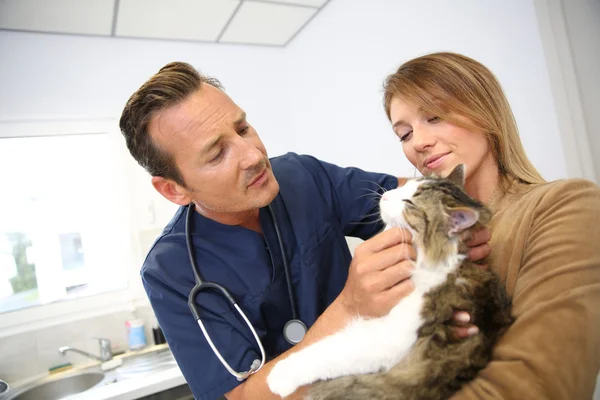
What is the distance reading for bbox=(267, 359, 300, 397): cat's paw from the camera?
2.74ft

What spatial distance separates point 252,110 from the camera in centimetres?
321

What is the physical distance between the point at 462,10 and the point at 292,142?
2012 millimetres

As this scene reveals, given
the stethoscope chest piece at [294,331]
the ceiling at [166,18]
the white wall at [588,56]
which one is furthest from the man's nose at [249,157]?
the ceiling at [166,18]

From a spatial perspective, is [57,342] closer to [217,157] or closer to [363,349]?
[217,157]

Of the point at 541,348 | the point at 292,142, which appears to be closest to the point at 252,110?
the point at 292,142

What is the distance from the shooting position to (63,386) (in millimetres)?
2264

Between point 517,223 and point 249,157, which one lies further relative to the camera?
point 249,157

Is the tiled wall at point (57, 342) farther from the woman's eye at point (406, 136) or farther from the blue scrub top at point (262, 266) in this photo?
the woman's eye at point (406, 136)

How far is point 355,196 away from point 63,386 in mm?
2318

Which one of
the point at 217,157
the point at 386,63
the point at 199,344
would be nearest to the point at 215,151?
the point at 217,157

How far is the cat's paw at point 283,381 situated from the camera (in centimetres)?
83

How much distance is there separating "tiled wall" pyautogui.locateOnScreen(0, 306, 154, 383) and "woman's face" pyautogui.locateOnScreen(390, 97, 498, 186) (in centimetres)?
245

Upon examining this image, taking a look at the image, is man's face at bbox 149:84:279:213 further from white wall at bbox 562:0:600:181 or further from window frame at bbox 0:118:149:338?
window frame at bbox 0:118:149:338

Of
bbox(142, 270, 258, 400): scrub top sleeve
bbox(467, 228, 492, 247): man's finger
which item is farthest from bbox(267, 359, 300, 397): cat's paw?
bbox(467, 228, 492, 247): man's finger
